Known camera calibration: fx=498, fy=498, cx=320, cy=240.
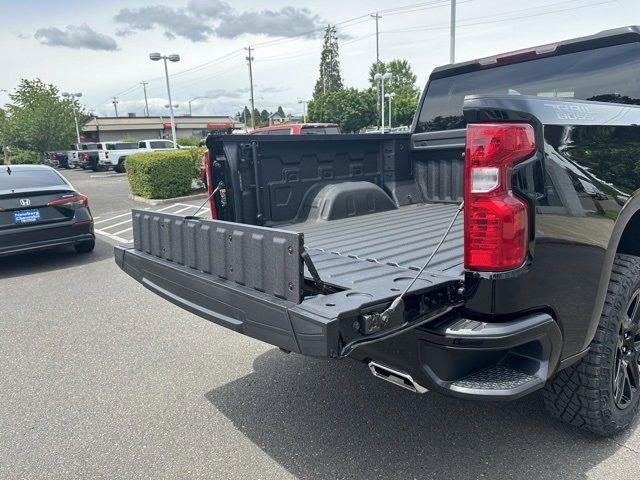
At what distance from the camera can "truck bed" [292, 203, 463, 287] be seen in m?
2.47

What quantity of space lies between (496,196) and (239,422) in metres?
2.05

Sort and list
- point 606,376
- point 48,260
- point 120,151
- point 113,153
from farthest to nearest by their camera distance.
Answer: point 120,151 → point 113,153 → point 48,260 → point 606,376

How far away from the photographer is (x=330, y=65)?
7156 centimetres

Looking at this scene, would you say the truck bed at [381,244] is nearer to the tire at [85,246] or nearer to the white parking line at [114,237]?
the tire at [85,246]

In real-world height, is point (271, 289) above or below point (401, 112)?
below

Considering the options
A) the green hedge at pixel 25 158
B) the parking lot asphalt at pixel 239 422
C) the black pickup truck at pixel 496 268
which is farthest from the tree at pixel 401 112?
the black pickup truck at pixel 496 268

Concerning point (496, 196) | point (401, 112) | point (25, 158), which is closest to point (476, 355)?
point (496, 196)

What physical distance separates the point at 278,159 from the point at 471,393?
2.31 m

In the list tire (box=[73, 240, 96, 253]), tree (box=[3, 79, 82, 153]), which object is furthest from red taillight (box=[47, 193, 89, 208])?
tree (box=[3, 79, 82, 153])

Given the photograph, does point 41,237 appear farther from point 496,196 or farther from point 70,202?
point 496,196

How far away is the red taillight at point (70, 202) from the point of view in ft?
22.5

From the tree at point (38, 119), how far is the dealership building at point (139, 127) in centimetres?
1613

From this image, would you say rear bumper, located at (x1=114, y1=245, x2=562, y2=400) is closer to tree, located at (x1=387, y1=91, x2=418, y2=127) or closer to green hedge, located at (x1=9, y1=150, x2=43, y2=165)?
green hedge, located at (x1=9, y1=150, x2=43, y2=165)

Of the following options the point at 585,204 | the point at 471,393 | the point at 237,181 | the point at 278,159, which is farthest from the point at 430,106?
the point at 471,393
